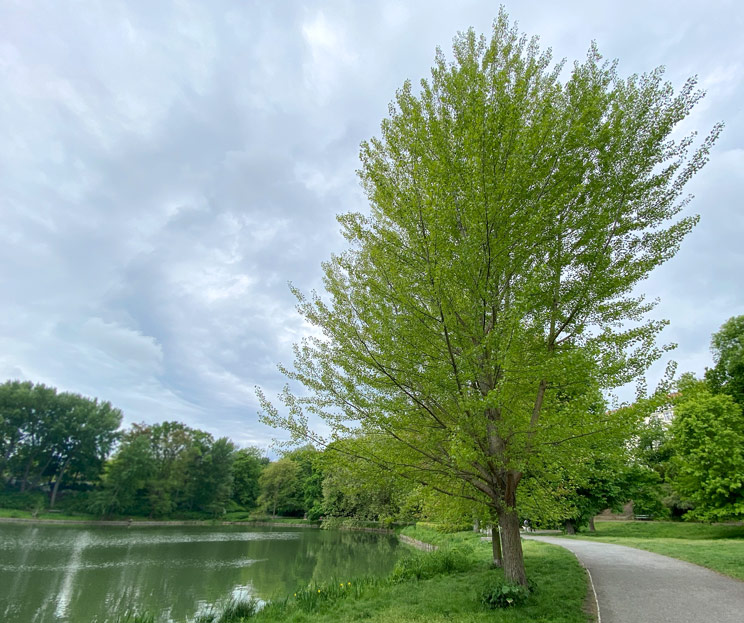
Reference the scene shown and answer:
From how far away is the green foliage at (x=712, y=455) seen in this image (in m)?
17.7

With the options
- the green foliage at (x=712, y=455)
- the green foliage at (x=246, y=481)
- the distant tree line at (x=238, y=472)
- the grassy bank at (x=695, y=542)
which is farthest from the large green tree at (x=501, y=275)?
the green foliage at (x=246, y=481)

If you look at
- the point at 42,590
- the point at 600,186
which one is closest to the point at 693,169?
the point at 600,186

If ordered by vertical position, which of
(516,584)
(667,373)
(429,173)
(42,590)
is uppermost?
(429,173)

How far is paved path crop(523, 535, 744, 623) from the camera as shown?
6.16 meters

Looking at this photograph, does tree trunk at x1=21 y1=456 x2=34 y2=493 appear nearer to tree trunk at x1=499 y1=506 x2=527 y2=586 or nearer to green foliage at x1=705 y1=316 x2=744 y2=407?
tree trunk at x1=499 y1=506 x2=527 y2=586

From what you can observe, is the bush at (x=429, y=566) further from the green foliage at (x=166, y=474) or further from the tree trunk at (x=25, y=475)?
the tree trunk at (x=25, y=475)

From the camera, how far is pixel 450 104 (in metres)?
6.91

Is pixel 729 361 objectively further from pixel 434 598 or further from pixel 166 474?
pixel 166 474

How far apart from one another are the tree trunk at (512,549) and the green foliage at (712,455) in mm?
15178

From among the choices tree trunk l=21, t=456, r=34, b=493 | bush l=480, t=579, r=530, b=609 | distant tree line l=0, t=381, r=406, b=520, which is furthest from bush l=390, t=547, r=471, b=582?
tree trunk l=21, t=456, r=34, b=493

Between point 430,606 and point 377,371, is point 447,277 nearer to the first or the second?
point 377,371

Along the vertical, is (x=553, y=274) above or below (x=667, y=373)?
above

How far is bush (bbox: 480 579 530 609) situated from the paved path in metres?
1.16

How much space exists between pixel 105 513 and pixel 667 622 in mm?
52952
